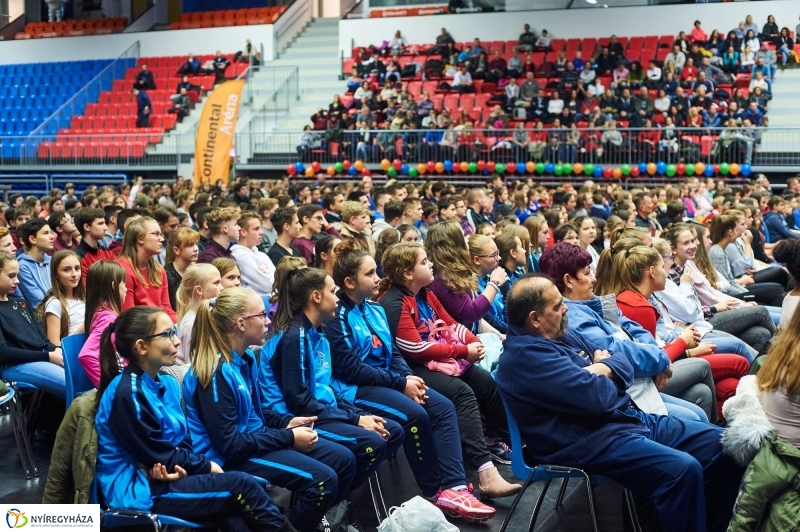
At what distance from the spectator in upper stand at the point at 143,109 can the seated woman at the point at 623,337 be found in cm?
1911

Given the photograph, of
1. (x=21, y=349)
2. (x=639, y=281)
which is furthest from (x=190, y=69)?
(x=639, y=281)

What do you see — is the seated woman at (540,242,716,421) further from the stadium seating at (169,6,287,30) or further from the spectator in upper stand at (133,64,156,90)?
the stadium seating at (169,6,287,30)

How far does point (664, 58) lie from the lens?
20.5 meters

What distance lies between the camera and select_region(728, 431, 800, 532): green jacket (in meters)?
3.27

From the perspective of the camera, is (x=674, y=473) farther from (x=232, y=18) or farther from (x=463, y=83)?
(x=232, y=18)

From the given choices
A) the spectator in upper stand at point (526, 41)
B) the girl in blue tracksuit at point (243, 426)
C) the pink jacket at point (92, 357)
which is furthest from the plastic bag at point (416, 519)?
the spectator in upper stand at point (526, 41)

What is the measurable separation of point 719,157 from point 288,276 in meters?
14.2

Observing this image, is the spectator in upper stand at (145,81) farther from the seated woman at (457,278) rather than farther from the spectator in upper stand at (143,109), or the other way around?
the seated woman at (457,278)

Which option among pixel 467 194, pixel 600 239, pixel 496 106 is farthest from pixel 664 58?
pixel 600 239

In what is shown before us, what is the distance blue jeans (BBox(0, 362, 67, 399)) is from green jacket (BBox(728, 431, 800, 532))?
3.48 metres

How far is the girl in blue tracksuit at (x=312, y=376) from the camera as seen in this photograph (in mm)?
4188

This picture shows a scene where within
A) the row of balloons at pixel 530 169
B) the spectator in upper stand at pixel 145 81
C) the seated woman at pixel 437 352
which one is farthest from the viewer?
the spectator in upper stand at pixel 145 81

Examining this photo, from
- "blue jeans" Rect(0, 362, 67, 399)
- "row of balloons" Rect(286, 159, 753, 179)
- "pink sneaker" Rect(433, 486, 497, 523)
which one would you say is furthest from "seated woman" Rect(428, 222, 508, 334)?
"row of balloons" Rect(286, 159, 753, 179)

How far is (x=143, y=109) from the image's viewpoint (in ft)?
73.8
